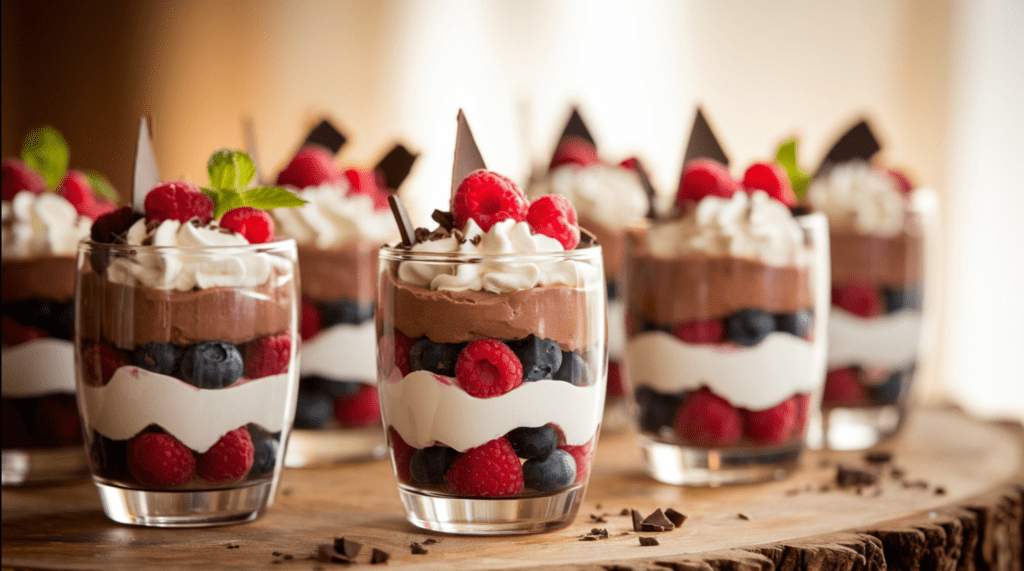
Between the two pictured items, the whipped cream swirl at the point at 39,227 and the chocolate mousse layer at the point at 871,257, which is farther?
the chocolate mousse layer at the point at 871,257

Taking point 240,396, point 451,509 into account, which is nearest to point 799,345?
point 451,509

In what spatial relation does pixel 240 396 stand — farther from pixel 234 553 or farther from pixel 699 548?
pixel 699 548

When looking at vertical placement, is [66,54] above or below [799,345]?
above

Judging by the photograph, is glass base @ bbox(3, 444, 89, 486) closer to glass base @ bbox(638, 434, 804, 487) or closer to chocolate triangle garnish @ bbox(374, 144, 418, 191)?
chocolate triangle garnish @ bbox(374, 144, 418, 191)

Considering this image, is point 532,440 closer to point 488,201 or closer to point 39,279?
point 488,201

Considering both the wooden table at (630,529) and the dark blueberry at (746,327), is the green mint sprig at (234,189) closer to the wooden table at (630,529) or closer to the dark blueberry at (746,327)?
the wooden table at (630,529)

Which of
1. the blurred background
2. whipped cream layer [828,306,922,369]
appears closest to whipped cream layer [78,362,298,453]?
whipped cream layer [828,306,922,369]

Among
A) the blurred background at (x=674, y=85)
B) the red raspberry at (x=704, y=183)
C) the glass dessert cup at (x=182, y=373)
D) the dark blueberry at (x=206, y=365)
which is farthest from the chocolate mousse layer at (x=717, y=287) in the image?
the blurred background at (x=674, y=85)
